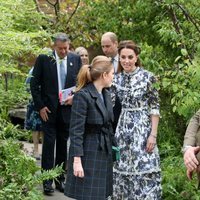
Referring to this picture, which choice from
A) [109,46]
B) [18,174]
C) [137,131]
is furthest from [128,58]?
[18,174]

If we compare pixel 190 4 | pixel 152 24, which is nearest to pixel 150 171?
pixel 190 4

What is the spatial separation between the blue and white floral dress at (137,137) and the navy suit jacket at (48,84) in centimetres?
135

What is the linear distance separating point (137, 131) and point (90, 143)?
690 mm

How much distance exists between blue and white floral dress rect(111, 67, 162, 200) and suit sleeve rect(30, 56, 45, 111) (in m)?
1.46

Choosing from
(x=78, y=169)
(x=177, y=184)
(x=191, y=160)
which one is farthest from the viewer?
(x=177, y=184)

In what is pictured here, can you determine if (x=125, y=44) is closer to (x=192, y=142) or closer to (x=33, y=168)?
(x=33, y=168)

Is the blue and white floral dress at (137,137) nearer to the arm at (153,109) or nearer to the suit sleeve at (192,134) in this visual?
the arm at (153,109)

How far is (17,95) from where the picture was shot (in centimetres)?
671

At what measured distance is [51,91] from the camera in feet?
23.7

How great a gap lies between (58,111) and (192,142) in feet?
10.7

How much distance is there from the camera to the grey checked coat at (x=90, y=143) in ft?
17.6

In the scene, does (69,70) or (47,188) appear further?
(69,70)

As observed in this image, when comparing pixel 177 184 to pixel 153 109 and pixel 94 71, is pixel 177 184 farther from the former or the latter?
pixel 94 71

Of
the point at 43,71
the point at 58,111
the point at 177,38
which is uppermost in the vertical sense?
the point at 177,38
